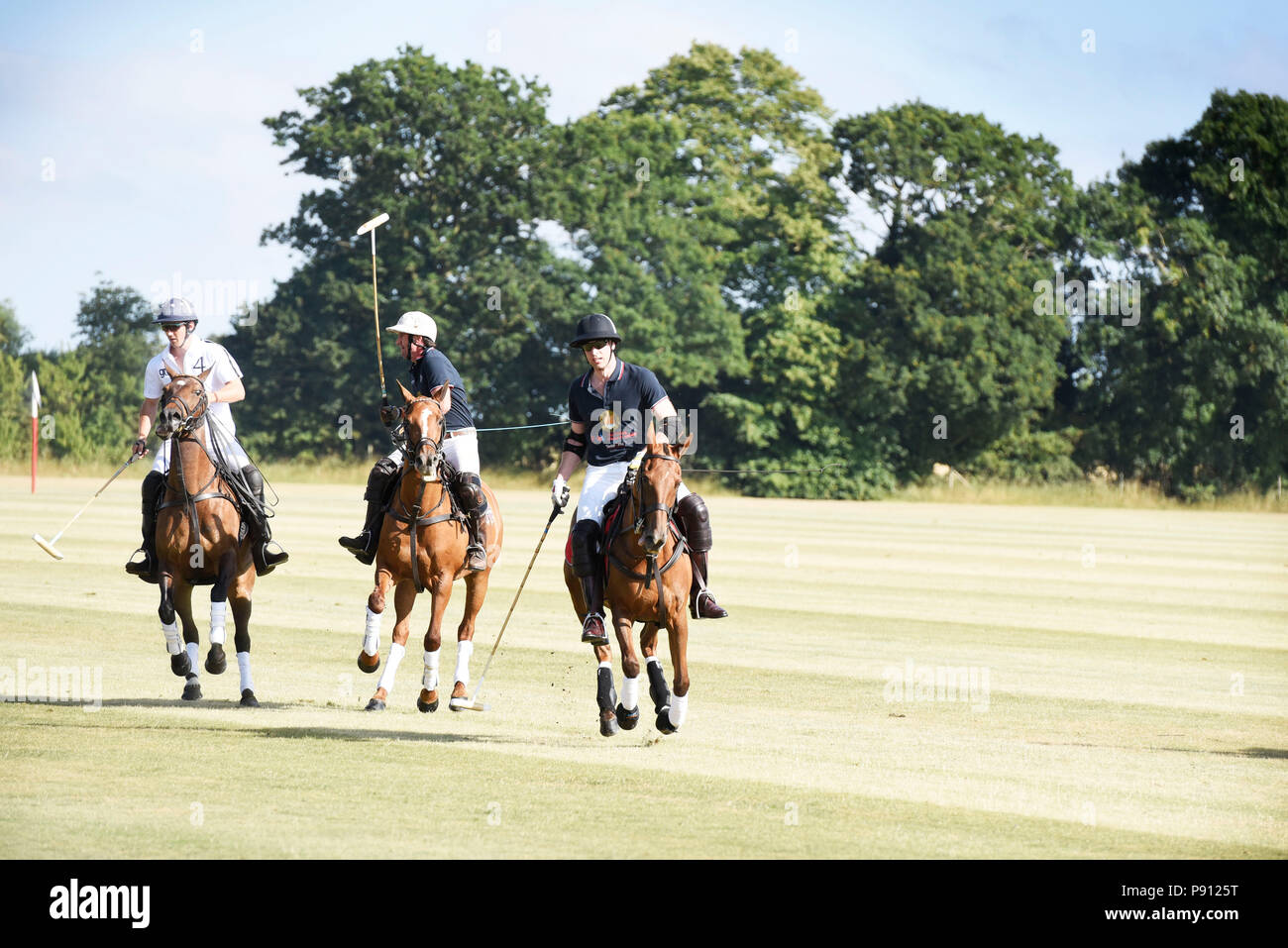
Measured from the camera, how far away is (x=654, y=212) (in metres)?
62.8

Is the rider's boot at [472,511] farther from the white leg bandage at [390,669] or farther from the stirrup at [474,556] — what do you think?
the white leg bandage at [390,669]

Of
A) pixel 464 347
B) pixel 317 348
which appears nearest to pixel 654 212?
pixel 464 347

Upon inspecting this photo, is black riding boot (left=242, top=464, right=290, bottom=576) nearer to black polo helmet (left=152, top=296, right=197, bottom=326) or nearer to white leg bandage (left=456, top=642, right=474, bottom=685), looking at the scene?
black polo helmet (left=152, top=296, right=197, bottom=326)

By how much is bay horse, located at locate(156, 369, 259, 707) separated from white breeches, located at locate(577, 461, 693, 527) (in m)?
2.83

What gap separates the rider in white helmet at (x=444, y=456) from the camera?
12062mm

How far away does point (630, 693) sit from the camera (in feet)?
35.1

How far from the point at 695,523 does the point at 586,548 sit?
2.39 ft

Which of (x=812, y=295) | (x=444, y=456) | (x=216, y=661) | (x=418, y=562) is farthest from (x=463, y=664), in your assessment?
(x=812, y=295)

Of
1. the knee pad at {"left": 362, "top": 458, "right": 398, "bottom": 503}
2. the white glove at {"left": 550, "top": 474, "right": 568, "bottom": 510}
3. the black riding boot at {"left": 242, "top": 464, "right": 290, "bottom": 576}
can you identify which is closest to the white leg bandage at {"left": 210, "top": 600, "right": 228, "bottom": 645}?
the black riding boot at {"left": 242, "top": 464, "right": 290, "bottom": 576}

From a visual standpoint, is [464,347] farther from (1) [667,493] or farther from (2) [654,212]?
(1) [667,493]

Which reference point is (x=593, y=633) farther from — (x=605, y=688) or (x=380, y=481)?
(x=380, y=481)

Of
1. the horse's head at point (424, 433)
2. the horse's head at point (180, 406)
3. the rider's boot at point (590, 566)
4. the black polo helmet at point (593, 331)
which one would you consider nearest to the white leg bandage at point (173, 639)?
the horse's head at point (180, 406)

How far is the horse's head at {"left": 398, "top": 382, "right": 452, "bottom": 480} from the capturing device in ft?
37.4

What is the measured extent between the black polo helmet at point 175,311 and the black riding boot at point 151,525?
1.11m
